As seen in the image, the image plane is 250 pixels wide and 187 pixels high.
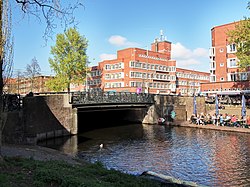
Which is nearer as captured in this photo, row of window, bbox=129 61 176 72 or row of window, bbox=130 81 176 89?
row of window, bbox=130 81 176 89

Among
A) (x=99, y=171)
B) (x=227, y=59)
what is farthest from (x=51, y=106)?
(x=227, y=59)

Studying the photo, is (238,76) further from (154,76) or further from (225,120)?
(154,76)

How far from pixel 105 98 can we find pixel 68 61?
47.6ft

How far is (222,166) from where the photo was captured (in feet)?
50.7

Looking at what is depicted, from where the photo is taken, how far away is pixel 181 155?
18578 mm

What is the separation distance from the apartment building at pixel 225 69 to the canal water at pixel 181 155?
25.0m

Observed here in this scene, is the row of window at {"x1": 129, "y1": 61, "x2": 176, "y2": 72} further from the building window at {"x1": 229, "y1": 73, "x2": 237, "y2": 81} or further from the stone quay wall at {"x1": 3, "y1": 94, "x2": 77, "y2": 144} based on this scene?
the stone quay wall at {"x1": 3, "y1": 94, "x2": 77, "y2": 144}

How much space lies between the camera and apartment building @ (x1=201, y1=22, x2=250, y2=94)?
4953cm

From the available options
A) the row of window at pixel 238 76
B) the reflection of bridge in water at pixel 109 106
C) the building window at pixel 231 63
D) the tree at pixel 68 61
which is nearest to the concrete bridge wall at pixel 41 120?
the reflection of bridge in water at pixel 109 106

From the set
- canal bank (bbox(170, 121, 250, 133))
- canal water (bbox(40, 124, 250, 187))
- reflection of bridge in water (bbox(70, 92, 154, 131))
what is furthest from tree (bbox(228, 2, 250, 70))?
reflection of bridge in water (bbox(70, 92, 154, 131))

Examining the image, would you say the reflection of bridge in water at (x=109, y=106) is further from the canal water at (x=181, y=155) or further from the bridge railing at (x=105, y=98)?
the canal water at (x=181, y=155)

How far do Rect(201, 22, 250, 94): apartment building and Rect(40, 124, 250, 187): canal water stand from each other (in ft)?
82.0

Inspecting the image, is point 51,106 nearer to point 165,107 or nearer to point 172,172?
point 172,172

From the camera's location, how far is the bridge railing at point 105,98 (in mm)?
30709
